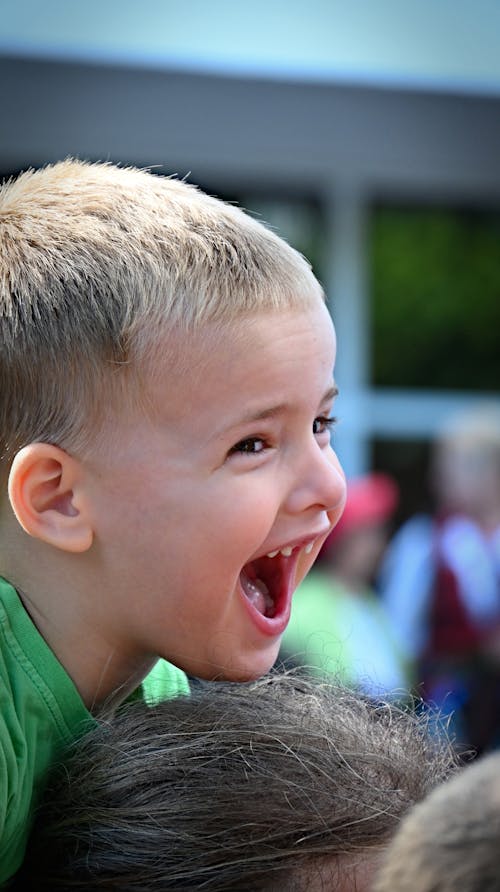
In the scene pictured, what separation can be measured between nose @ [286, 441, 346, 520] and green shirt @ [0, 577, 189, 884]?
0.37 m

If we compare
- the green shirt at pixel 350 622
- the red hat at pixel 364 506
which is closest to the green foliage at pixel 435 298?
the red hat at pixel 364 506

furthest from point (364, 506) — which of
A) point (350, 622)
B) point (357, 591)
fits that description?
point (350, 622)

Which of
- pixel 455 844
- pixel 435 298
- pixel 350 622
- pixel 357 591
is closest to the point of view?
pixel 455 844

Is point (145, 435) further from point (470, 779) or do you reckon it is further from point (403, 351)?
point (403, 351)

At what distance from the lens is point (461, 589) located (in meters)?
6.35

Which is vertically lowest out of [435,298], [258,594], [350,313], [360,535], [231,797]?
[231,797]

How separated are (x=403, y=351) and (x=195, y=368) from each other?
29.5 feet

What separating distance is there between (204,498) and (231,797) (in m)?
0.35

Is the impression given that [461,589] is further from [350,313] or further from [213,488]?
[213,488]

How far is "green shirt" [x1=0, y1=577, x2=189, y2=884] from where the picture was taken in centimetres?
139

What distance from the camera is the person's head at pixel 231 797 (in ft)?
4.02

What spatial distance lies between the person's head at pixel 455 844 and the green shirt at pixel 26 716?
769 mm

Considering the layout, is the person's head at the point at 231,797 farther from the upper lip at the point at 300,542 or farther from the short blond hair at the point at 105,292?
the short blond hair at the point at 105,292

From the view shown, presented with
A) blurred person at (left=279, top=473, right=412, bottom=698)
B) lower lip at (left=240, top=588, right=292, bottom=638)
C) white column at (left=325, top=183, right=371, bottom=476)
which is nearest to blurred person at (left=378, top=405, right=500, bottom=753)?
blurred person at (left=279, top=473, right=412, bottom=698)
